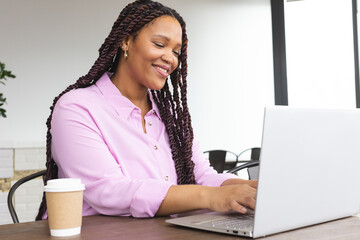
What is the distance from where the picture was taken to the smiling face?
158 cm

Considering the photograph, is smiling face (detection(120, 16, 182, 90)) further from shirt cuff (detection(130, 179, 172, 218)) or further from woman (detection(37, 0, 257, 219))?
shirt cuff (detection(130, 179, 172, 218))

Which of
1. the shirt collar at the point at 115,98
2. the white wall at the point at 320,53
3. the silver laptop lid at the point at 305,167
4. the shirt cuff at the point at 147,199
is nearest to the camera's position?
the silver laptop lid at the point at 305,167

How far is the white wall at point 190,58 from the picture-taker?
4863 mm

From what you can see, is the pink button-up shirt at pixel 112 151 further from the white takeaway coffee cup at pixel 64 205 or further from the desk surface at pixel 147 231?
the white takeaway coffee cup at pixel 64 205

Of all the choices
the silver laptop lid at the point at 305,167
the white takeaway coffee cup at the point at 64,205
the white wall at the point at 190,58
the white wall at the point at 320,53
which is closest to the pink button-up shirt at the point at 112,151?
the white takeaway coffee cup at the point at 64,205

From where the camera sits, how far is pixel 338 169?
1125 mm

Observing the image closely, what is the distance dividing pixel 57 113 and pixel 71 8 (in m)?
3.92

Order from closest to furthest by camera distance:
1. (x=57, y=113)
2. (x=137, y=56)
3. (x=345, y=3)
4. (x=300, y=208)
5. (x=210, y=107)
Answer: (x=300, y=208) → (x=57, y=113) → (x=137, y=56) → (x=345, y=3) → (x=210, y=107)

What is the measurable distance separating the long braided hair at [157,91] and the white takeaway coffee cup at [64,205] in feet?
1.66

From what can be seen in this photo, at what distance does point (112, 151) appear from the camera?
146cm

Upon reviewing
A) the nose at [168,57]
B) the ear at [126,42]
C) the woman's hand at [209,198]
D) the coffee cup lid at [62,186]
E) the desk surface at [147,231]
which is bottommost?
the desk surface at [147,231]

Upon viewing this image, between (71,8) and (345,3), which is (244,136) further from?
(71,8)

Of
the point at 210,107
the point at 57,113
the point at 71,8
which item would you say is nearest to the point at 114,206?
the point at 57,113

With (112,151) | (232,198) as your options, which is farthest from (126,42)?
(232,198)
